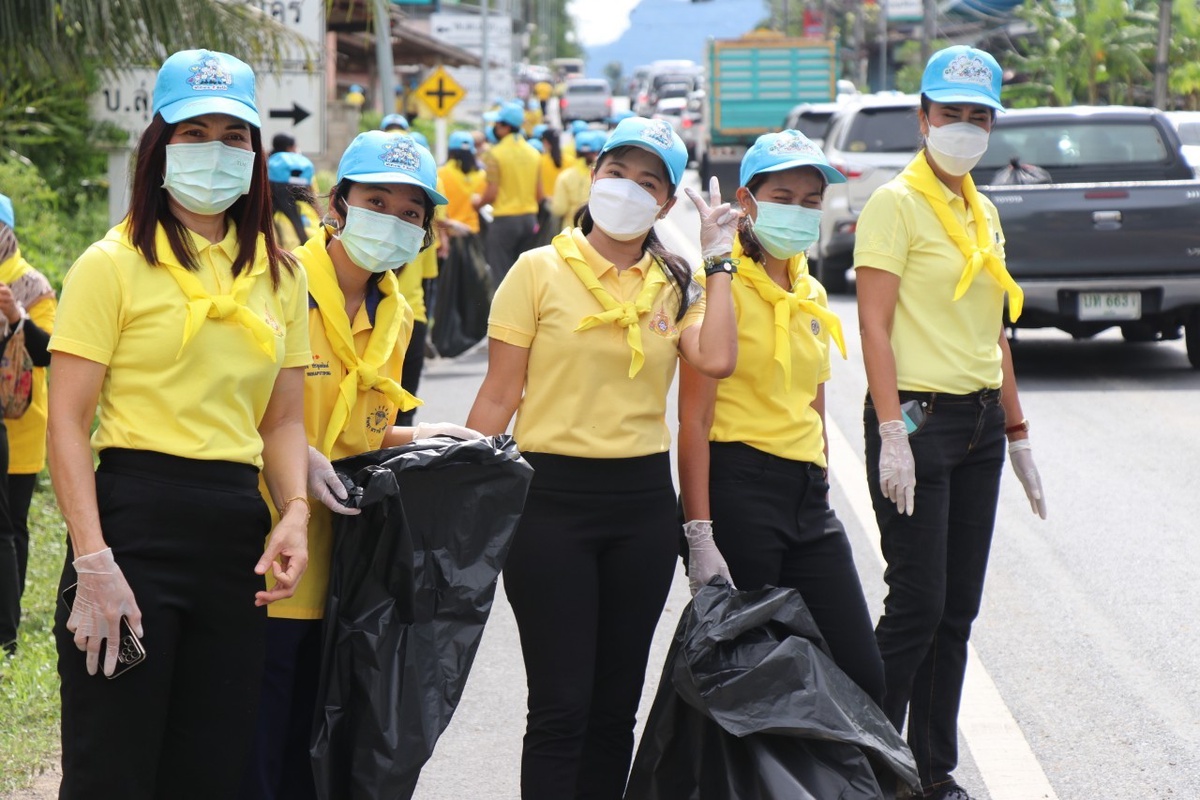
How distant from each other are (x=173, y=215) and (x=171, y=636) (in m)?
0.83

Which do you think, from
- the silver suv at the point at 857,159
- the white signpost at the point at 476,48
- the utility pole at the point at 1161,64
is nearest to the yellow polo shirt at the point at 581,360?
the silver suv at the point at 857,159

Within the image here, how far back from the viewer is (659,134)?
13.3 ft

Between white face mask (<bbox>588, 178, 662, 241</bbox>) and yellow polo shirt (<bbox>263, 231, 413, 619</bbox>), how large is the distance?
536mm

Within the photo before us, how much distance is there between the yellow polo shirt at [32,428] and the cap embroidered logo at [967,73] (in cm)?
321

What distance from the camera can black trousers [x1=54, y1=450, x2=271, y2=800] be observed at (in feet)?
10.5

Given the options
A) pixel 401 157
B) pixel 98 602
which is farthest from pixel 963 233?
pixel 98 602

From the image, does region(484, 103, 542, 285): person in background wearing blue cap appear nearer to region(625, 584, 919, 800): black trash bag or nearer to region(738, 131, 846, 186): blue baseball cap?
region(738, 131, 846, 186): blue baseball cap

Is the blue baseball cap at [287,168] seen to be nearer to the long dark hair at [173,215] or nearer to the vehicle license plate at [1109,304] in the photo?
the long dark hair at [173,215]

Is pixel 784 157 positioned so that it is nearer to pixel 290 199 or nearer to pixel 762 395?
pixel 762 395

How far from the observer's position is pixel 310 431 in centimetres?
379

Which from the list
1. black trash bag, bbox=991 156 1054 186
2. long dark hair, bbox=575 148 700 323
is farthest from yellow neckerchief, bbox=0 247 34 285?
black trash bag, bbox=991 156 1054 186

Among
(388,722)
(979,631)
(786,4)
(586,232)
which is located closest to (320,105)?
(979,631)

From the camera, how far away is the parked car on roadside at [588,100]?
66.7 metres

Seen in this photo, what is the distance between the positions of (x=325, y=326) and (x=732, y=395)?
1040mm
